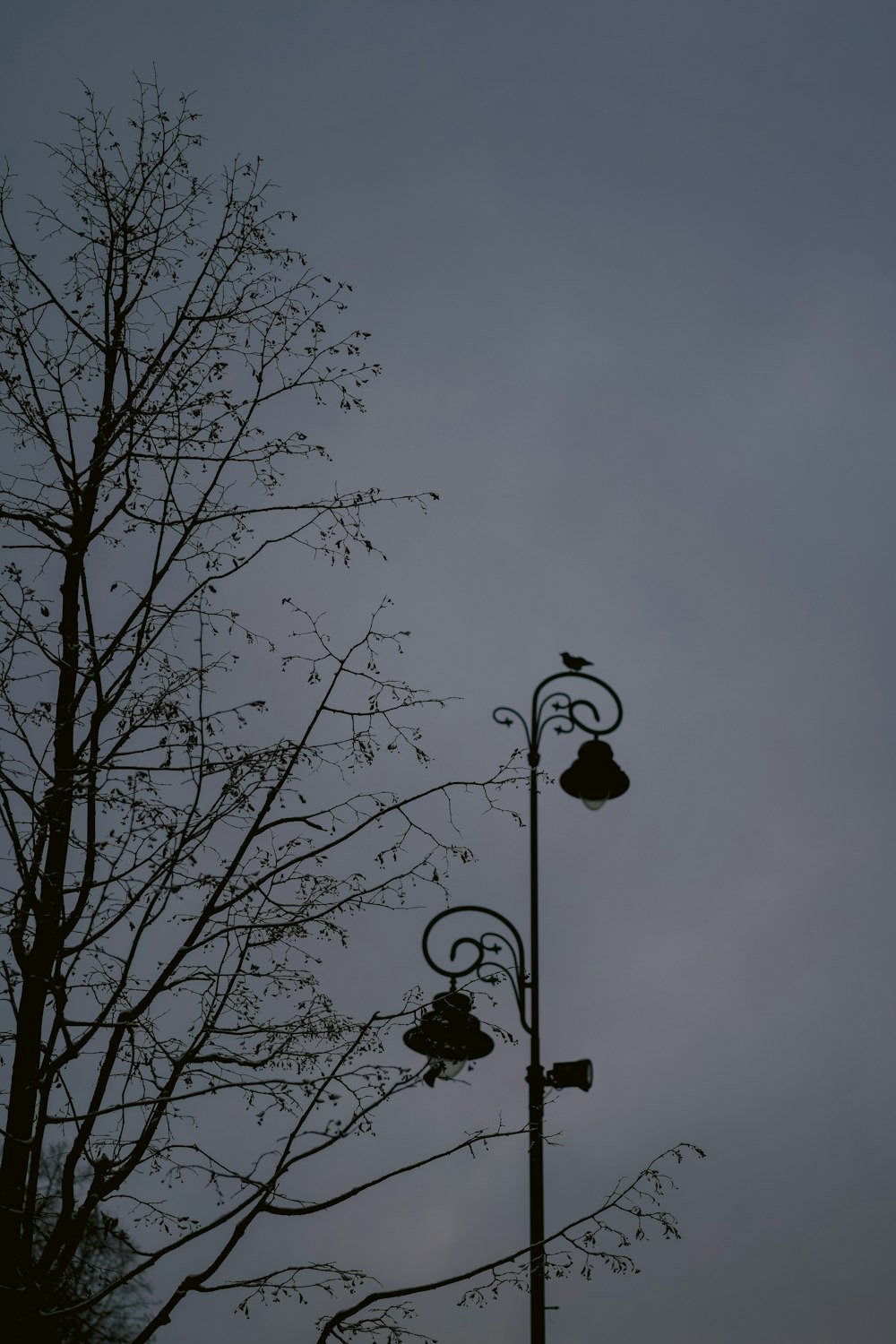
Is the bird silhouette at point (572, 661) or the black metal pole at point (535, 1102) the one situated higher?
the bird silhouette at point (572, 661)

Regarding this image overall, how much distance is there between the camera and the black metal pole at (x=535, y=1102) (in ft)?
21.7

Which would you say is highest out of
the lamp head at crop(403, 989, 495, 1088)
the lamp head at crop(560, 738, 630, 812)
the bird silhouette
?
the bird silhouette

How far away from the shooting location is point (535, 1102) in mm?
7441

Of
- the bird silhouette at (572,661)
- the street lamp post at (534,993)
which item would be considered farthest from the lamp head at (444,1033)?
the bird silhouette at (572,661)

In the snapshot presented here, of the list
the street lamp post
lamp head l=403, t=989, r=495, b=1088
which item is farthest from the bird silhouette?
lamp head l=403, t=989, r=495, b=1088

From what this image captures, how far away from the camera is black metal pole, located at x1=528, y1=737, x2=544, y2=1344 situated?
6605mm

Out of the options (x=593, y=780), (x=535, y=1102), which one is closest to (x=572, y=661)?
(x=593, y=780)

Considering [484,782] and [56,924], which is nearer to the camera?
[56,924]

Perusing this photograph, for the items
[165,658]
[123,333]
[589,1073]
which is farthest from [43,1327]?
[589,1073]

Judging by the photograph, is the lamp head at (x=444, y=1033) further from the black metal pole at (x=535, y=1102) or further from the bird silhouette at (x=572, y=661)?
the bird silhouette at (x=572, y=661)

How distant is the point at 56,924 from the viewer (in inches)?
167

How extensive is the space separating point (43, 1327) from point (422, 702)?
8.67 ft

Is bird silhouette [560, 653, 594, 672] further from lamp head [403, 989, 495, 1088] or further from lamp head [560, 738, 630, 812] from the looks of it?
lamp head [403, 989, 495, 1088]

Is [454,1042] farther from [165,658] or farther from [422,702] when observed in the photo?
[165,658]
